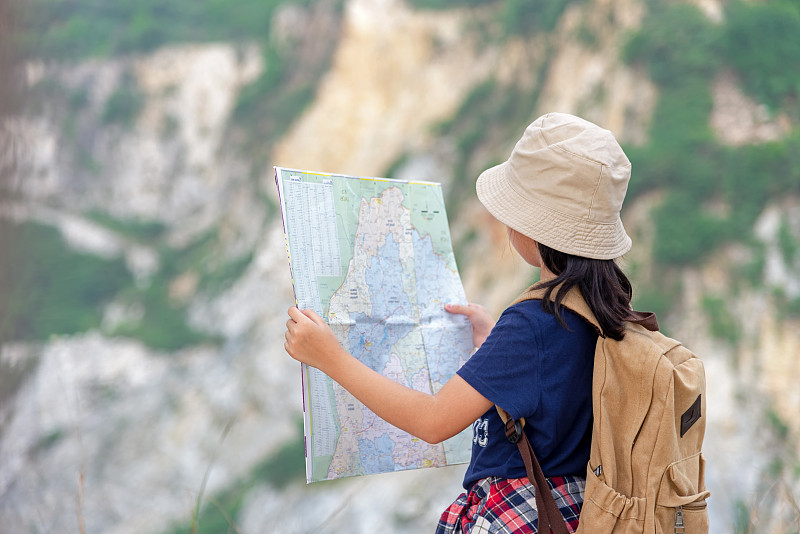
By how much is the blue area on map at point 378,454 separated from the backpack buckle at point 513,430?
374 millimetres

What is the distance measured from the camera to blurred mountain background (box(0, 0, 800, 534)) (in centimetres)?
569

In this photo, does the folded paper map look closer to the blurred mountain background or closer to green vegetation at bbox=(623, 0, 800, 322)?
the blurred mountain background

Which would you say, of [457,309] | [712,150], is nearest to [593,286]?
[457,309]

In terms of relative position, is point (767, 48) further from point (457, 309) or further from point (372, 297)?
point (372, 297)

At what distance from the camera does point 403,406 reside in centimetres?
125

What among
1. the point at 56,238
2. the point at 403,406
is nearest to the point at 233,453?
the point at 56,238

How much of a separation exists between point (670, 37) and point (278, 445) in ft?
18.8

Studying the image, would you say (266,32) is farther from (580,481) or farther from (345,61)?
(580,481)

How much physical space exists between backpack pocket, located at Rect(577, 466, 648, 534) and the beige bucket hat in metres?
0.38

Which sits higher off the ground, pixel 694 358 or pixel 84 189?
pixel 694 358

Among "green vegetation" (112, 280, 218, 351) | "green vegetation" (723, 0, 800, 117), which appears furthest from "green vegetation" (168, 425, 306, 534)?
"green vegetation" (723, 0, 800, 117)

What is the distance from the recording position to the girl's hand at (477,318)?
167 centimetres

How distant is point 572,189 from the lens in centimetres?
125

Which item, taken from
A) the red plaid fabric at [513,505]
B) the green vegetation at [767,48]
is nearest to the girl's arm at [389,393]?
the red plaid fabric at [513,505]
